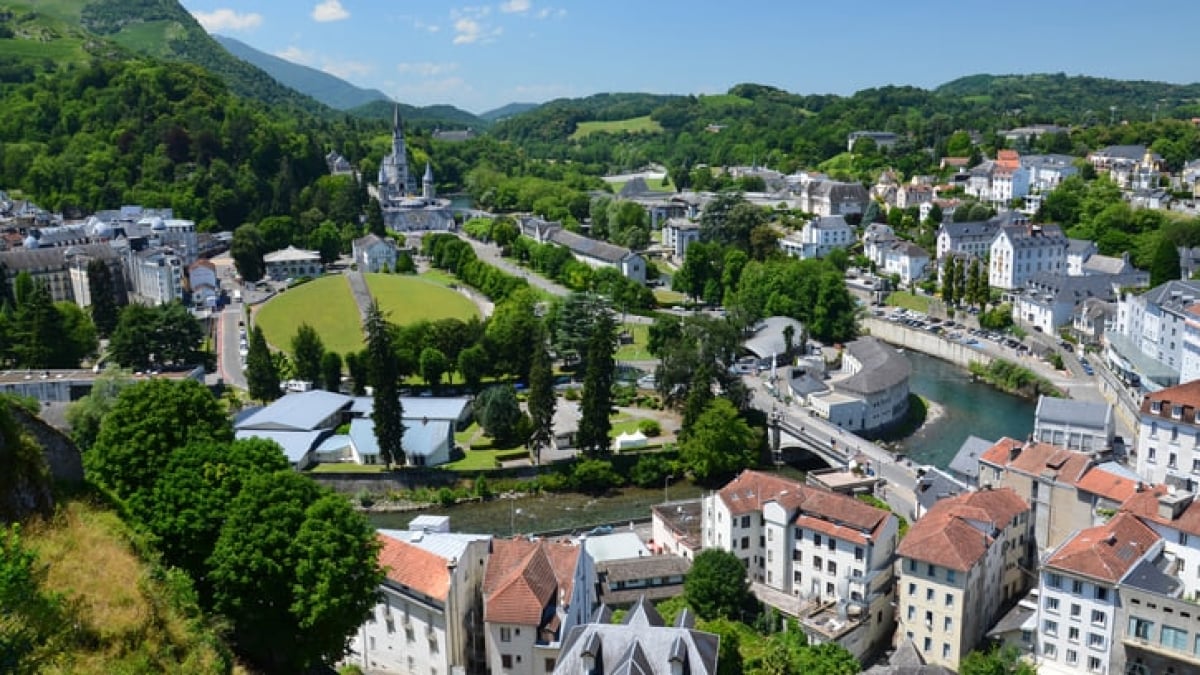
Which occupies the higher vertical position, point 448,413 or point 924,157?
point 924,157

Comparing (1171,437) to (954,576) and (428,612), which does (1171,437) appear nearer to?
(954,576)

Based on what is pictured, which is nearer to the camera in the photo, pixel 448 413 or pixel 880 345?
pixel 448 413

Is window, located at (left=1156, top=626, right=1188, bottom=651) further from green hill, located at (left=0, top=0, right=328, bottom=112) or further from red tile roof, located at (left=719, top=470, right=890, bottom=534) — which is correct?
green hill, located at (left=0, top=0, right=328, bottom=112)

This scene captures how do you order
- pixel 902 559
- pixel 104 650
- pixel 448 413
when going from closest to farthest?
pixel 104 650 < pixel 902 559 < pixel 448 413

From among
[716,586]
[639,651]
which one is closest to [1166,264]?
[716,586]

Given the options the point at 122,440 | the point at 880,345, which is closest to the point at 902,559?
the point at 122,440

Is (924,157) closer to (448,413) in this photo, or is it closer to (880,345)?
(880,345)

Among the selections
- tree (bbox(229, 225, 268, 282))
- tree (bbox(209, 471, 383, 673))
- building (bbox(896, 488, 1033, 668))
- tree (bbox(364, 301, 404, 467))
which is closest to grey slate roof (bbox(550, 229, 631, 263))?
tree (bbox(229, 225, 268, 282))
